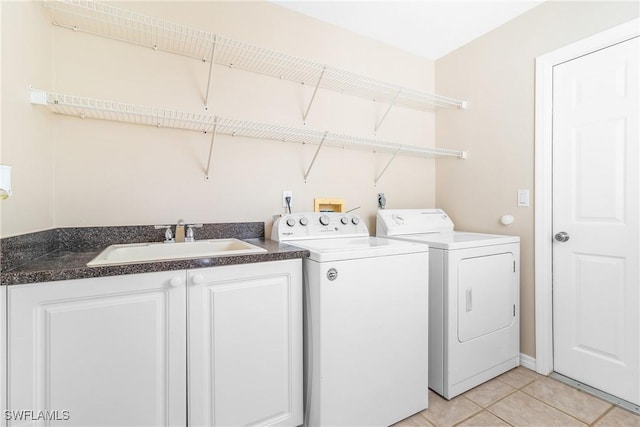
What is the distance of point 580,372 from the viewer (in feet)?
6.06

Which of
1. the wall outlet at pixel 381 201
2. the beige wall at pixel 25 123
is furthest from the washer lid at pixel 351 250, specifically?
the beige wall at pixel 25 123

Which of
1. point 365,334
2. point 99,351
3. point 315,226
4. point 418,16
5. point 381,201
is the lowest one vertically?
point 365,334

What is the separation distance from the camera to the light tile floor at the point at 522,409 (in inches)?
60.1

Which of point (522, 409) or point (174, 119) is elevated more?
point (174, 119)

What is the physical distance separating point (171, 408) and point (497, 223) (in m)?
2.34

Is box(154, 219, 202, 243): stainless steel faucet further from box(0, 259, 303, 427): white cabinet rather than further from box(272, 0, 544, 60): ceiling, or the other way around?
box(272, 0, 544, 60): ceiling

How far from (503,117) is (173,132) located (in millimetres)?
2307

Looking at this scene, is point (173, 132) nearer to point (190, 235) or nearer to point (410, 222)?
point (190, 235)

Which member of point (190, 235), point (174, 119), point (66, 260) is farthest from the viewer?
point (190, 235)

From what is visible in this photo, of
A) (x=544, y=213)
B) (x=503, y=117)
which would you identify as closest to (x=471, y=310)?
(x=544, y=213)

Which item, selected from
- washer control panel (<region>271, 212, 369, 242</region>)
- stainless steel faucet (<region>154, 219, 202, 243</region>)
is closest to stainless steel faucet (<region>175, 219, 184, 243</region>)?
stainless steel faucet (<region>154, 219, 202, 243</region>)

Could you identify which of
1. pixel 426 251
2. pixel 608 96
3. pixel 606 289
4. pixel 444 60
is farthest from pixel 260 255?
pixel 444 60

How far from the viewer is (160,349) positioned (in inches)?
44.8

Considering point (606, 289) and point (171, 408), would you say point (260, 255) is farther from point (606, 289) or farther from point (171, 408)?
point (606, 289)
